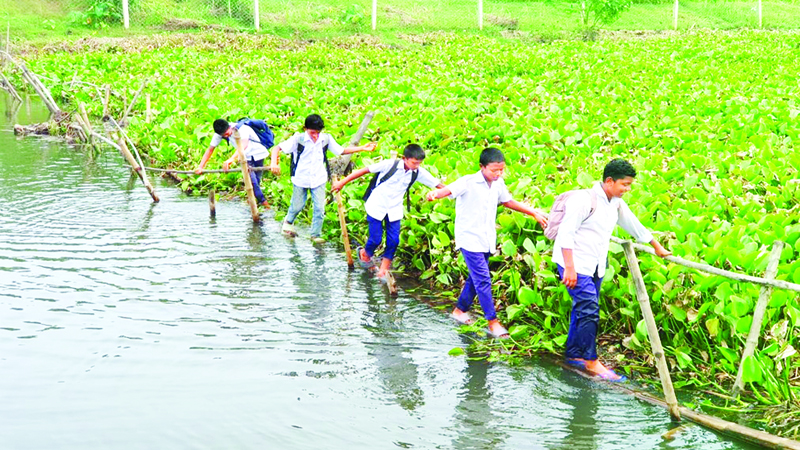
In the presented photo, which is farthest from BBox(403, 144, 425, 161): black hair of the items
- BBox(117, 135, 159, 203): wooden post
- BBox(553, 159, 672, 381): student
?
BBox(117, 135, 159, 203): wooden post

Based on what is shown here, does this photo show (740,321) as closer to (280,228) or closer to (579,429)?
(579,429)

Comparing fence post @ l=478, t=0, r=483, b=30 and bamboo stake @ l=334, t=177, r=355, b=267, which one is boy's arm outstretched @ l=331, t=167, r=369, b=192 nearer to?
bamboo stake @ l=334, t=177, r=355, b=267

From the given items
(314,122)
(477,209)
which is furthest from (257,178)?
(477,209)

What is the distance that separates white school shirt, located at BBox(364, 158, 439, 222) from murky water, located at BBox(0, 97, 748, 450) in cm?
76

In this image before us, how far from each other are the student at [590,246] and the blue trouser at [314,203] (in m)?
3.89

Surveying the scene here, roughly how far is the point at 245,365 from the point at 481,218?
213 centimetres

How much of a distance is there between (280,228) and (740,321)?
5.99m

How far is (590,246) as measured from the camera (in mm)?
5957

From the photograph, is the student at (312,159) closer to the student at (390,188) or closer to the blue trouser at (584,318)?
the student at (390,188)

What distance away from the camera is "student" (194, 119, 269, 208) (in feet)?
33.2

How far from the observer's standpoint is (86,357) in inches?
251

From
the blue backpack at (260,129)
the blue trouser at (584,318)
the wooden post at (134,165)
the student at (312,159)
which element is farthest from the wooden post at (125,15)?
the blue trouser at (584,318)

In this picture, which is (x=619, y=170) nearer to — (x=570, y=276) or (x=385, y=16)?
(x=570, y=276)

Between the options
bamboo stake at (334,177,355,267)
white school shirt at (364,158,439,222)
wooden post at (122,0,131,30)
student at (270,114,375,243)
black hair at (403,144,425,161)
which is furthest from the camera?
wooden post at (122,0,131,30)
